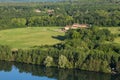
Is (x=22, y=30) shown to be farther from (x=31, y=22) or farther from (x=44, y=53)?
(x=44, y=53)

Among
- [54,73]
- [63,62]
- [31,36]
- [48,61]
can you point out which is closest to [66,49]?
[63,62]

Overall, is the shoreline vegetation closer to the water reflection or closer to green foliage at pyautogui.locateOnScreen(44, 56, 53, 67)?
green foliage at pyautogui.locateOnScreen(44, 56, 53, 67)

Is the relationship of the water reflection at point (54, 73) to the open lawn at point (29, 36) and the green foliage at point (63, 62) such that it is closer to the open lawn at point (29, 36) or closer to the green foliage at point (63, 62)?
the green foliage at point (63, 62)

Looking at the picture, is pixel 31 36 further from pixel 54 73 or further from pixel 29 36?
pixel 54 73

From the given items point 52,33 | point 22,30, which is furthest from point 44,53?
point 22,30

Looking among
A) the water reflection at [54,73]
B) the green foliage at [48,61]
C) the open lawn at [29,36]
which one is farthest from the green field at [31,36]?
the green foliage at [48,61]

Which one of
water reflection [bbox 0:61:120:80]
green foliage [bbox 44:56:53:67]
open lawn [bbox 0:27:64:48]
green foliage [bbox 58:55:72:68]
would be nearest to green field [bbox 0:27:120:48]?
open lawn [bbox 0:27:64:48]
